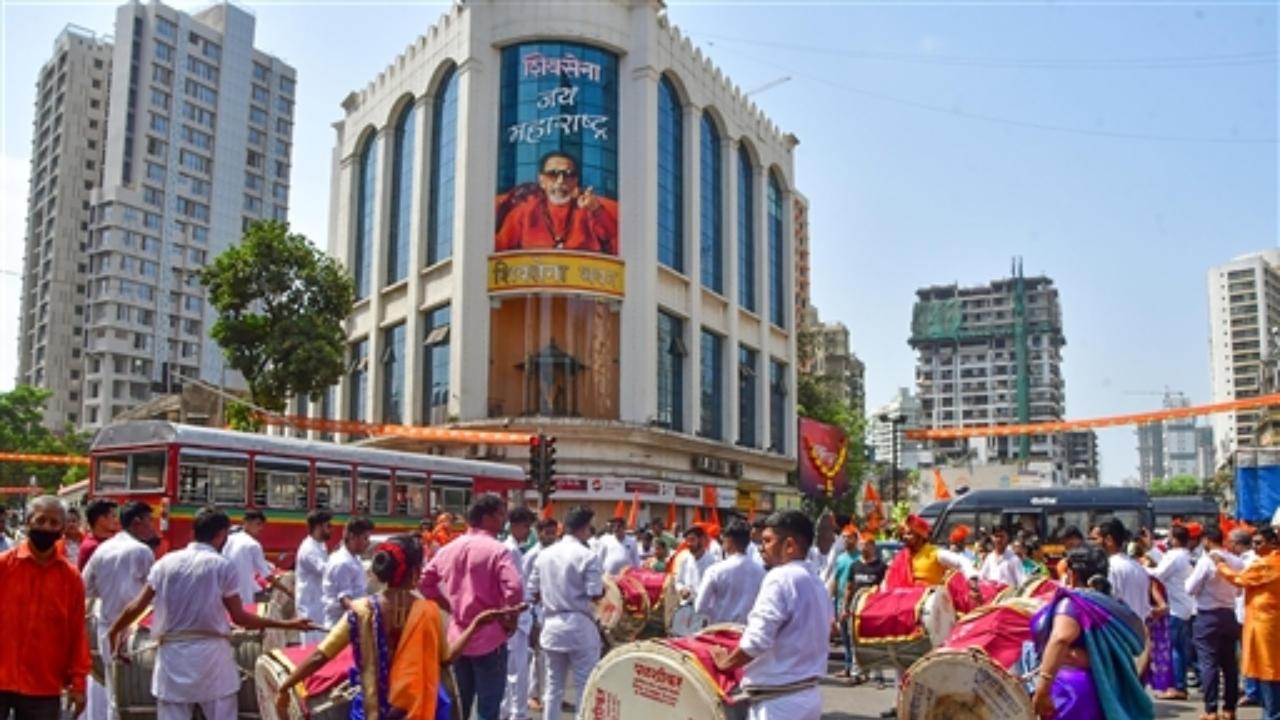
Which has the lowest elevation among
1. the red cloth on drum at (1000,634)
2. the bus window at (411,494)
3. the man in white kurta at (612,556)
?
the red cloth on drum at (1000,634)

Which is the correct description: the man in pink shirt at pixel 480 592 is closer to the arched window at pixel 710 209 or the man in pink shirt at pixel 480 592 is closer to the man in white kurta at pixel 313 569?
the man in white kurta at pixel 313 569

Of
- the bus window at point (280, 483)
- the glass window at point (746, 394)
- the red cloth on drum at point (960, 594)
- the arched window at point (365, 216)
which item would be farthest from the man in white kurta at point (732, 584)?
the arched window at point (365, 216)

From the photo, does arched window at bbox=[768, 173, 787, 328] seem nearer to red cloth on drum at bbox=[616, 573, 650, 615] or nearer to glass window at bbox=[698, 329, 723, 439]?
glass window at bbox=[698, 329, 723, 439]

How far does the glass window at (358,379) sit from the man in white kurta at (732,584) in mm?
45033

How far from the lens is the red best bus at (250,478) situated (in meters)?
20.6

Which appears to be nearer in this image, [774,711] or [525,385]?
[774,711]

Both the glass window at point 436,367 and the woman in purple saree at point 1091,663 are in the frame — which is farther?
the glass window at point 436,367

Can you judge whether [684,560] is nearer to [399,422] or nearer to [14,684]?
[14,684]

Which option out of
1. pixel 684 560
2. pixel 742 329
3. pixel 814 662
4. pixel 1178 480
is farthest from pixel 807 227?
pixel 814 662

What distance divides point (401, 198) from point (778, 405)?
23151 millimetres

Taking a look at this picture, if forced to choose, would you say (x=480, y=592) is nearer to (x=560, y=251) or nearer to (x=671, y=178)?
(x=560, y=251)

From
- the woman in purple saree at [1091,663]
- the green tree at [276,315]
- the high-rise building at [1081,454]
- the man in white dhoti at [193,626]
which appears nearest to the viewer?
the woman in purple saree at [1091,663]

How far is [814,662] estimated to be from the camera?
236 inches

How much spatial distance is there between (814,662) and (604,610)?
20.6 feet
